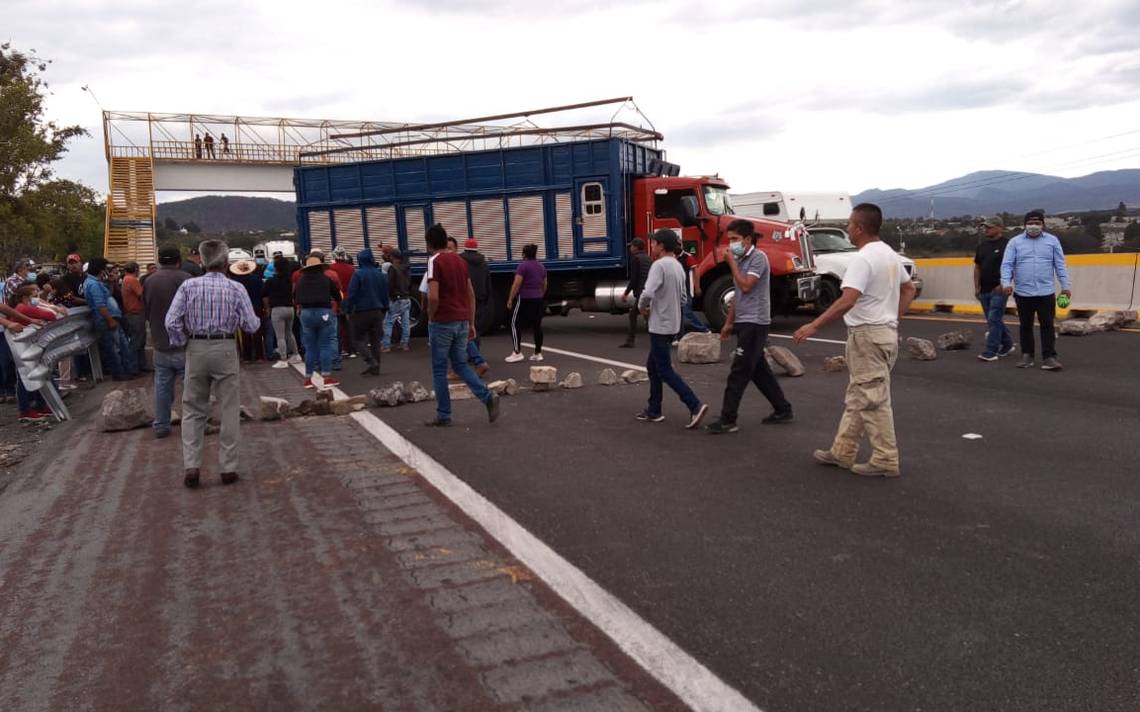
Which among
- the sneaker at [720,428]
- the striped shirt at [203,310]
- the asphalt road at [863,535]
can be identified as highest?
the striped shirt at [203,310]

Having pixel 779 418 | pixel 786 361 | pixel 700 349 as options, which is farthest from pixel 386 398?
pixel 786 361

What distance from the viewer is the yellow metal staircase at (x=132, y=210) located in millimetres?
36500

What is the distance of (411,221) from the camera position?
16281 millimetres

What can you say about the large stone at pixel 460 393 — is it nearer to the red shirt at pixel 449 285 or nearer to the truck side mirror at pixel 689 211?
the red shirt at pixel 449 285

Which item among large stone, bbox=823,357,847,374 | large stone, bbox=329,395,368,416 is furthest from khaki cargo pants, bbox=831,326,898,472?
large stone, bbox=329,395,368,416

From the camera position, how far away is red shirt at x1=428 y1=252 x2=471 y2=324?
7156 millimetres

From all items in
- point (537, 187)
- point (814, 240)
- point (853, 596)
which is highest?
point (537, 187)

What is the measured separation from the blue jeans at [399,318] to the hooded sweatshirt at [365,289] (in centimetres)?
268

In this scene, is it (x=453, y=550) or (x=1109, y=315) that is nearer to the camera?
(x=453, y=550)

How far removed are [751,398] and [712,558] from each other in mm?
4541

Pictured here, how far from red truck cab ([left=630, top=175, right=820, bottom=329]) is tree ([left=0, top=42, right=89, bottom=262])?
60.6 feet

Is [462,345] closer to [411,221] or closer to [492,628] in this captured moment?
[492,628]

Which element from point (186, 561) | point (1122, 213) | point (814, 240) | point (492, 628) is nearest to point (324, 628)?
point (492, 628)

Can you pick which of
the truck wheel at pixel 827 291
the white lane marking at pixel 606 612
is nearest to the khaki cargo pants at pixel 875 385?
the white lane marking at pixel 606 612
